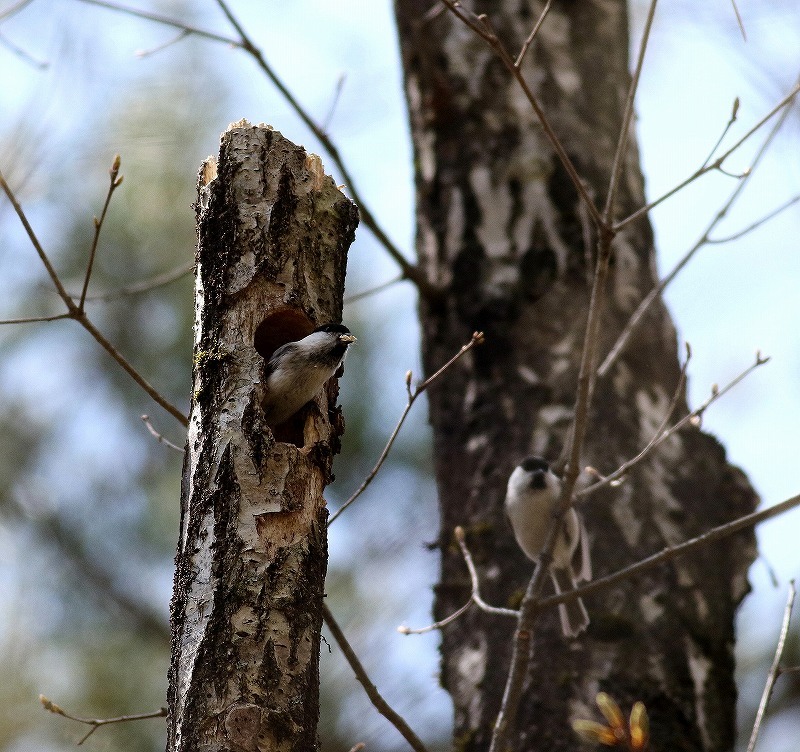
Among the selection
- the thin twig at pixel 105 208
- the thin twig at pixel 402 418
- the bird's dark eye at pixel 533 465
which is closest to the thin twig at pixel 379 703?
the thin twig at pixel 402 418

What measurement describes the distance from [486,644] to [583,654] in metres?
0.34

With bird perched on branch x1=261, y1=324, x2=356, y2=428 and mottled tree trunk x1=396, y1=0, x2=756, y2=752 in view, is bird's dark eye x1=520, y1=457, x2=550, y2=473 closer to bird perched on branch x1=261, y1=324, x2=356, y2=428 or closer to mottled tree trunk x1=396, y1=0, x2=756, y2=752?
mottled tree trunk x1=396, y1=0, x2=756, y2=752

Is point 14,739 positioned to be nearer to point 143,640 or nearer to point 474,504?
point 143,640

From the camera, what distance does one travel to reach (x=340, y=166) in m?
3.40

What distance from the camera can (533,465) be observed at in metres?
3.50

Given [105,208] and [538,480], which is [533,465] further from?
[105,208]

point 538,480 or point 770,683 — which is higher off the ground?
point 538,480

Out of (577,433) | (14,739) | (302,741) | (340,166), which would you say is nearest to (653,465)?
(577,433)

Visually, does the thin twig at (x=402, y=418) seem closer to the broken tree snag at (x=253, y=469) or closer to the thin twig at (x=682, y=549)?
the broken tree snag at (x=253, y=469)

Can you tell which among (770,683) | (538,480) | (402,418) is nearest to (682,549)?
(770,683)

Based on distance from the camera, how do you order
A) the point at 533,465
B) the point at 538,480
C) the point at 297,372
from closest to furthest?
the point at 297,372 → the point at 533,465 → the point at 538,480

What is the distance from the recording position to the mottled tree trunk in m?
3.04

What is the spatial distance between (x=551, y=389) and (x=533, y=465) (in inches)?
11.1

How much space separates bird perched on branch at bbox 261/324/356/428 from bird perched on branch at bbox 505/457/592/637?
105 cm
